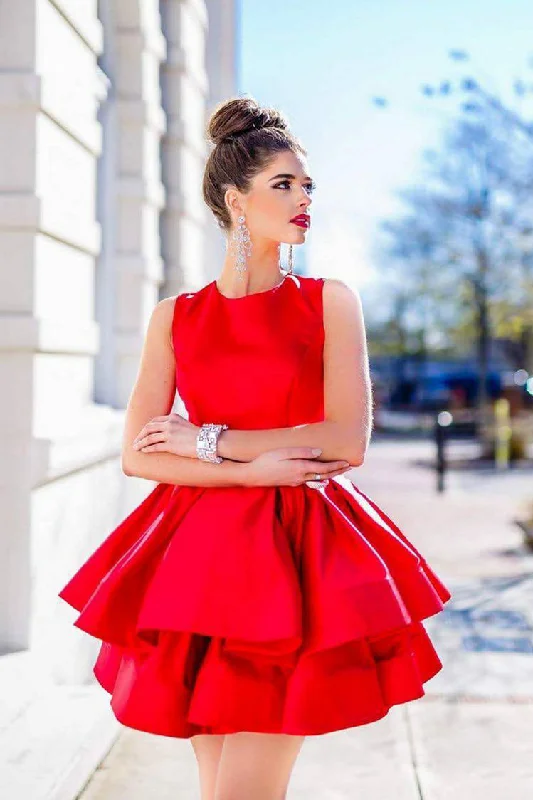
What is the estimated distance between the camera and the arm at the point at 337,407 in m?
2.41

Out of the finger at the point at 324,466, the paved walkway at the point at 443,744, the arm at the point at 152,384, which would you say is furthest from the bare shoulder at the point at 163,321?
the paved walkway at the point at 443,744

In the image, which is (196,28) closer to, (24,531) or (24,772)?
(24,531)

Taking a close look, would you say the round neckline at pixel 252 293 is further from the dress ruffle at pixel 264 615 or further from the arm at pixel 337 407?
the dress ruffle at pixel 264 615

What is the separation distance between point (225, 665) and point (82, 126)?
3.17 meters

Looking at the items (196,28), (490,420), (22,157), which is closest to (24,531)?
(22,157)

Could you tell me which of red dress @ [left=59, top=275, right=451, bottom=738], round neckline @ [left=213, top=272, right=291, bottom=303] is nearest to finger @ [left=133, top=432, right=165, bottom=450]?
red dress @ [left=59, top=275, right=451, bottom=738]

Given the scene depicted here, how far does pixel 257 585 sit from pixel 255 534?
0.39 feet

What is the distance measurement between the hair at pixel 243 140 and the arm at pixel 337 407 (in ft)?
1.18

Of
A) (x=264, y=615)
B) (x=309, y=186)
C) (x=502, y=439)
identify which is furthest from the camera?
(x=502, y=439)

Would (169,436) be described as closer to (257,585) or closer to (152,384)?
(152,384)

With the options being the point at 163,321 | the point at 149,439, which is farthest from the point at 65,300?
the point at 149,439

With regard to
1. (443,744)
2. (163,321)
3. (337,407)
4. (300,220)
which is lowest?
(443,744)

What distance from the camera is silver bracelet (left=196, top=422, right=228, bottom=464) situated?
2402 mm

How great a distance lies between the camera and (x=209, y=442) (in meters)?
2.41
